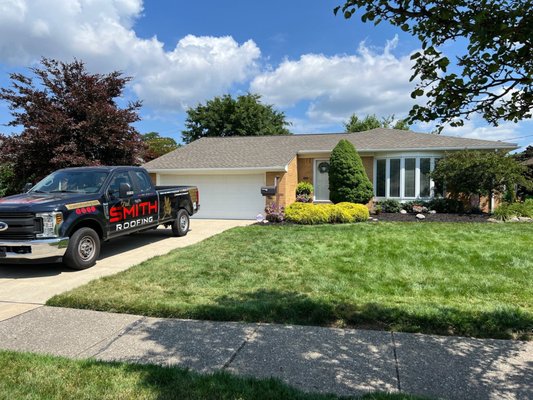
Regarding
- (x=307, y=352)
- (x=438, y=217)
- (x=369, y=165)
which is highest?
(x=369, y=165)

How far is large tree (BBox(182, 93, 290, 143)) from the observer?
37.1 m

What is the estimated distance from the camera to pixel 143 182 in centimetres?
993

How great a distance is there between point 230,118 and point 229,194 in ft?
70.3

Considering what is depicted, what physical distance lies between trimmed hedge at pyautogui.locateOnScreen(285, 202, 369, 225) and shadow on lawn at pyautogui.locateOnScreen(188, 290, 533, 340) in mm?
8558

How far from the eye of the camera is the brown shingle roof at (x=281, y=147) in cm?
1667

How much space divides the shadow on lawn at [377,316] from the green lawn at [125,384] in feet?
4.87

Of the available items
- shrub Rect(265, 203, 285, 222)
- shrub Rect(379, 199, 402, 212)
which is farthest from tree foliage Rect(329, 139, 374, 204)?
shrub Rect(265, 203, 285, 222)

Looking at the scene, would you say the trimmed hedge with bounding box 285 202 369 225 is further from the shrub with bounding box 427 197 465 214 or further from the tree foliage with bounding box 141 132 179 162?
the tree foliage with bounding box 141 132 179 162

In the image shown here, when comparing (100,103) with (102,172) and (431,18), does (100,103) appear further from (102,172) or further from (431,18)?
(431,18)

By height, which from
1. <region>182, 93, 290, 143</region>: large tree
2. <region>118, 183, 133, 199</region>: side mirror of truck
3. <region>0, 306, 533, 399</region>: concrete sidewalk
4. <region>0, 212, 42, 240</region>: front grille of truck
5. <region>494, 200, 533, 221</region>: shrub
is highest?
<region>182, 93, 290, 143</region>: large tree

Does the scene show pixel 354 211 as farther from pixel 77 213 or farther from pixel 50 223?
pixel 50 223

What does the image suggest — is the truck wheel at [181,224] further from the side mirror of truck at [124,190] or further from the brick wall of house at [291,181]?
the brick wall of house at [291,181]

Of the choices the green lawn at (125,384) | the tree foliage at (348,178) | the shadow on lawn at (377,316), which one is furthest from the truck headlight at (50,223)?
the tree foliage at (348,178)

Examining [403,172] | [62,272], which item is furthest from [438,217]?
[62,272]
